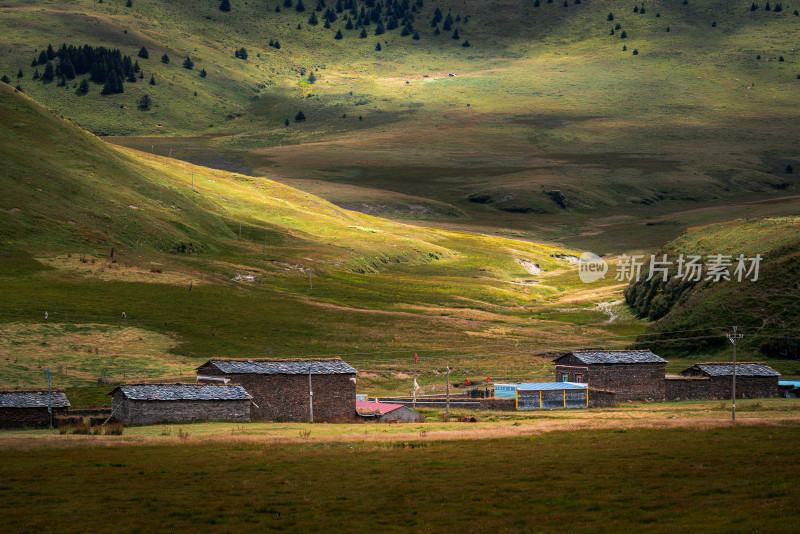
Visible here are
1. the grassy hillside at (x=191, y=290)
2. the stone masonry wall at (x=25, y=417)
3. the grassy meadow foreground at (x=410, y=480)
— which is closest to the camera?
the grassy meadow foreground at (x=410, y=480)

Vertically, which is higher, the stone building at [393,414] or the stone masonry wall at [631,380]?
the stone masonry wall at [631,380]

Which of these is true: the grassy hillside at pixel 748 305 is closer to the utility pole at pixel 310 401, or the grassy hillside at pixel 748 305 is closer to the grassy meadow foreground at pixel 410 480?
the grassy meadow foreground at pixel 410 480

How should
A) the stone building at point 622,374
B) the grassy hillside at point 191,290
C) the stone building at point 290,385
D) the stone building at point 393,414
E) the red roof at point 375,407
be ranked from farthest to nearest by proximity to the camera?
the grassy hillside at point 191,290 → the stone building at point 622,374 → the red roof at point 375,407 → the stone building at point 393,414 → the stone building at point 290,385

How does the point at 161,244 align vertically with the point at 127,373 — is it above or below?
above

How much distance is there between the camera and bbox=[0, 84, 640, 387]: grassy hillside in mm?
92562

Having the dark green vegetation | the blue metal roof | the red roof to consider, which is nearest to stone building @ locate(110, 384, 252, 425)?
the red roof

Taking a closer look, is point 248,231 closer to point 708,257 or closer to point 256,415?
point 708,257

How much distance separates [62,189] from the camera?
145 metres

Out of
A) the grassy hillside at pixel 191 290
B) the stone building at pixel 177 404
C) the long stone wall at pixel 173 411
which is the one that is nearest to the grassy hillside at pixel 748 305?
the grassy hillside at pixel 191 290

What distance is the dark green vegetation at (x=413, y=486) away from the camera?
27.4 m

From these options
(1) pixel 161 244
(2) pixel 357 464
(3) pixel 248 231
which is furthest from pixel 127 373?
(3) pixel 248 231

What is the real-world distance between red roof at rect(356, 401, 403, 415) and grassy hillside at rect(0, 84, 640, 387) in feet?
61.0

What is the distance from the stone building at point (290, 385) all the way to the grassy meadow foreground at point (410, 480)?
599 inches

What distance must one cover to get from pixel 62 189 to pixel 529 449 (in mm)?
119094
